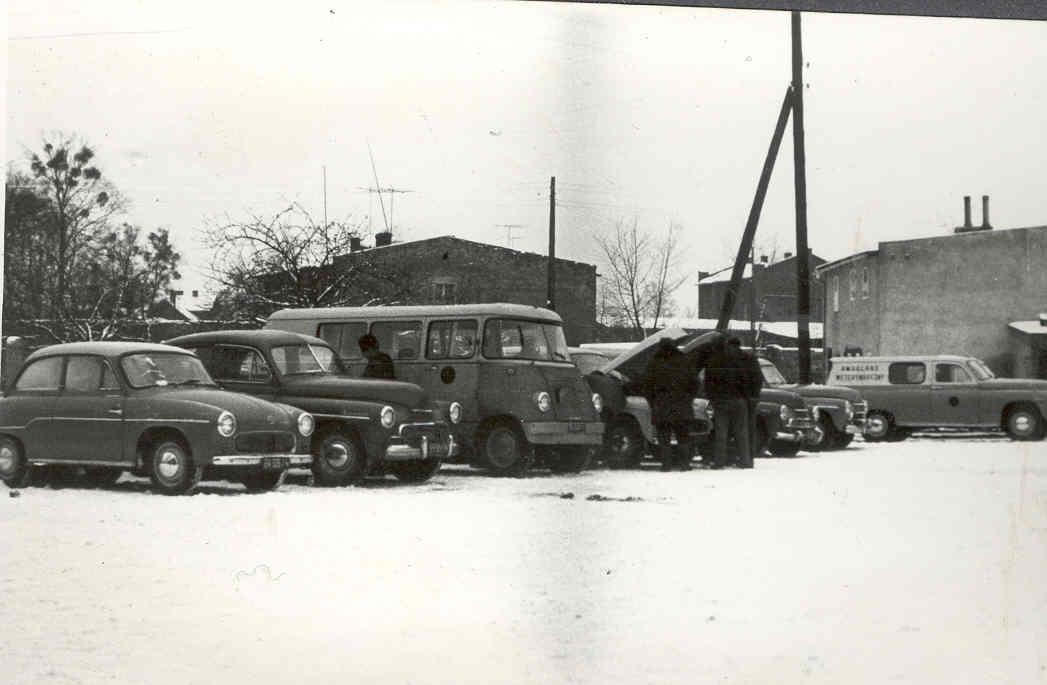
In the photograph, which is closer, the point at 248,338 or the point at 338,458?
the point at 248,338

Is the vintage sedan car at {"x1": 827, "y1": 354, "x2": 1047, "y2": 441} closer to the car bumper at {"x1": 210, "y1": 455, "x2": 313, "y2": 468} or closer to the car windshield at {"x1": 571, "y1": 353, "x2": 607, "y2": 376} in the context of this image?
the car windshield at {"x1": 571, "y1": 353, "x2": 607, "y2": 376}

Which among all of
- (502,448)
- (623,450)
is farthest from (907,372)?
(502,448)

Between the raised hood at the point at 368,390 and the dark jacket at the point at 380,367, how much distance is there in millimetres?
24

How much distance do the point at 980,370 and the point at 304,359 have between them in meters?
3.07

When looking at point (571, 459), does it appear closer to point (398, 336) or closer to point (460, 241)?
point (398, 336)

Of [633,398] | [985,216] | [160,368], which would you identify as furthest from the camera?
[633,398]

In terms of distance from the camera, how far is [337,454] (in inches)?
225

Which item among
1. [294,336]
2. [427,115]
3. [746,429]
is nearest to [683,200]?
[427,115]

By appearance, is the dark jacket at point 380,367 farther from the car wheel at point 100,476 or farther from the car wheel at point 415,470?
the car wheel at point 100,476

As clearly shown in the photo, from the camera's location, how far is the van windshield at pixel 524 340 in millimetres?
5645

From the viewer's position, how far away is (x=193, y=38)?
512 cm

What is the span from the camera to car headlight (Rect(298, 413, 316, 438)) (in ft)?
18.6

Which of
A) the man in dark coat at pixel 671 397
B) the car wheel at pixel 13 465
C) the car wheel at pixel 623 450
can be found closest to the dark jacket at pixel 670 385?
the man in dark coat at pixel 671 397

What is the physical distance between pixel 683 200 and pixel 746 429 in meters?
2.61
